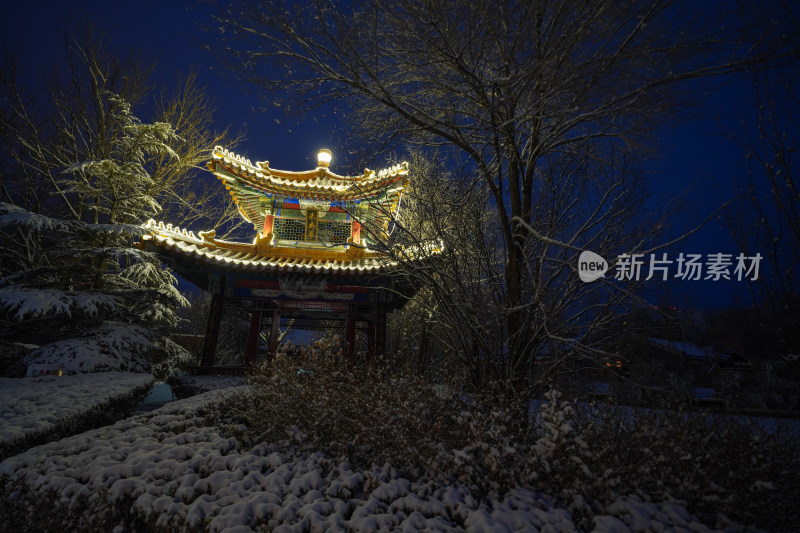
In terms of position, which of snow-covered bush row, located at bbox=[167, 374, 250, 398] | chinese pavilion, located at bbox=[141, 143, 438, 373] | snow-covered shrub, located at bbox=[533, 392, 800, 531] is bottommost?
snow-covered bush row, located at bbox=[167, 374, 250, 398]

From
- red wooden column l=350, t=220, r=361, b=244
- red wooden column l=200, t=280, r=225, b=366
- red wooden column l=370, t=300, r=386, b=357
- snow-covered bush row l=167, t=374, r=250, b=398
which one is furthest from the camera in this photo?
red wooden column l=350, t=220, r=361, b=244

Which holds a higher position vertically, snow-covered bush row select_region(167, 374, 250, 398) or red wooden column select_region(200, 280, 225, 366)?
red wooden column select_region(200, 280, 225, 366)

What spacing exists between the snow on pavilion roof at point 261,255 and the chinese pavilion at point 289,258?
0.02m

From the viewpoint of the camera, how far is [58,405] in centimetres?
458

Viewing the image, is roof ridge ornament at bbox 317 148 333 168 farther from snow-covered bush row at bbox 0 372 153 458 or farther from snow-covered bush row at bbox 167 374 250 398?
snow-covered bush row at bbox 0 372 153 458

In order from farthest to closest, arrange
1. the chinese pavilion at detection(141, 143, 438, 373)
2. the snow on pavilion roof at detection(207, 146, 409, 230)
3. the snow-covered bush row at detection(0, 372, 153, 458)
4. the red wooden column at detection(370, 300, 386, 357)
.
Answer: the red wooden column at detection(370, 300, 386, 357)
the snow on pavilion roof at detection(207, 146, 409, 230)
the chinese pavilion at detection(141, 143, 438, 373)
the snow-covered bush row at detection(0, 372, 153, 458)

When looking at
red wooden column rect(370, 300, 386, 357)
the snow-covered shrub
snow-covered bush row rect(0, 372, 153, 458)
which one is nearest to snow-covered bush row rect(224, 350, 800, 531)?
the snow-covered shrub

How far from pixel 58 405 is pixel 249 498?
3884 millimetres

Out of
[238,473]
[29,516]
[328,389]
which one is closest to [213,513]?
[238,473]

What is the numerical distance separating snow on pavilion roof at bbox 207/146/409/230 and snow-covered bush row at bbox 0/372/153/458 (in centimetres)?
484

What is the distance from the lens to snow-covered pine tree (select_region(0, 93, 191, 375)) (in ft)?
25.0

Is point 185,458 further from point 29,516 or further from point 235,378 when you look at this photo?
point 235,378

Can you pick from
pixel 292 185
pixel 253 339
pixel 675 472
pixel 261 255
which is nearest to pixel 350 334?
pixel 253 339

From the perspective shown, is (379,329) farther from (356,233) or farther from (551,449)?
(551,449)
